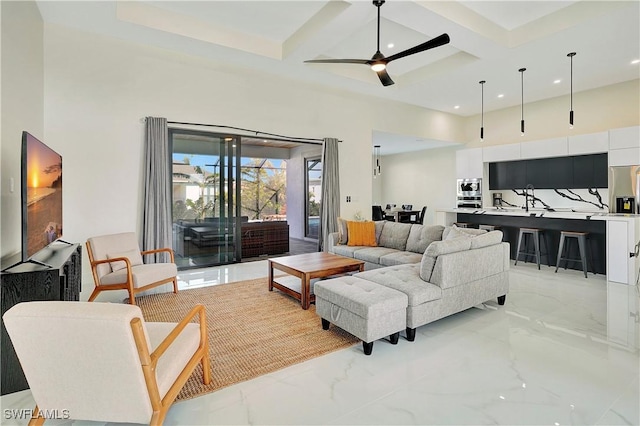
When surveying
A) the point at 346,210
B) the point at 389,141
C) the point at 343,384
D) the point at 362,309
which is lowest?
the point at 343,384

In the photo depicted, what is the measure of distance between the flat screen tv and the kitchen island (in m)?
6.61

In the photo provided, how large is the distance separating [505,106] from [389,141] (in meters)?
2.76

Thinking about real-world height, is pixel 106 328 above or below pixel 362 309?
above

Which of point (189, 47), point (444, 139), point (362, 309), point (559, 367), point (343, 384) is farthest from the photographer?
point (444, 139)

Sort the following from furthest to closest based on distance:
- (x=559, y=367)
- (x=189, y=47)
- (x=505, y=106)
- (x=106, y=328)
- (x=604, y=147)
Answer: (x=505, y=106) < (x=604, y=147) < (x=189, y=47) < (x=559, y=367) < (x=106, y=328)

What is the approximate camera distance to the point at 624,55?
5.02 meters

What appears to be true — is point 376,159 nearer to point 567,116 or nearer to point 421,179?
point 421,179

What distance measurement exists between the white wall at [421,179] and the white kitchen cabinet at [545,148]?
253 centimetres

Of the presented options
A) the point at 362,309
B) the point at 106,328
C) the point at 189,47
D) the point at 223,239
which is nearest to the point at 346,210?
the point at 223,239

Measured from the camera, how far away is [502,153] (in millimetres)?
7359

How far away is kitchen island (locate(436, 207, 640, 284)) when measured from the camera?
472cm

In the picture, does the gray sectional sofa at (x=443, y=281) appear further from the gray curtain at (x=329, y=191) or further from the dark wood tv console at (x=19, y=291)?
the gray curtain at (x=329, y=191)

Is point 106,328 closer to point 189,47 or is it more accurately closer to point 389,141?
point 189,47

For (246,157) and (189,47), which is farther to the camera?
(246,157)
